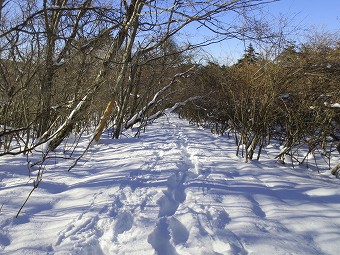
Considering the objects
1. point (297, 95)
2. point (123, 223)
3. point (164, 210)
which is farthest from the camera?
point (297, 95)

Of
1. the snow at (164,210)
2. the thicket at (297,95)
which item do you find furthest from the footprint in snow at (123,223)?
the thicket at (297,95)

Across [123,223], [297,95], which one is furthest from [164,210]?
[297,95]

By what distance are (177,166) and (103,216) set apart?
234 cm

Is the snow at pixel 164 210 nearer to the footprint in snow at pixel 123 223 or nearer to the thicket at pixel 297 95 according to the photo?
the footprint in snow at pixel 123 223

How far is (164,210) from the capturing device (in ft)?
9.71

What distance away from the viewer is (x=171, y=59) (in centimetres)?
1341

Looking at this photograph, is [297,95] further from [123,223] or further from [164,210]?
[123,223]

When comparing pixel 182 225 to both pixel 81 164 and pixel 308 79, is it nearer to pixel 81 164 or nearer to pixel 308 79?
pixel 81 164

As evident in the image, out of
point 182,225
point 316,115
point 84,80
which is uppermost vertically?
point 84,80

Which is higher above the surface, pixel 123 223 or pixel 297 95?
pixel 297 95

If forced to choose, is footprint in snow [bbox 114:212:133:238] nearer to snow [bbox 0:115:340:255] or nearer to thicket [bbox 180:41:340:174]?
snow [bbox 0:115:340:255]

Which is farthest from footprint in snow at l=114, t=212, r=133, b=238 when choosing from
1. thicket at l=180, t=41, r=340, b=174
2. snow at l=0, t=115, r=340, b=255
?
thicket at l=180, t=41, r=340, b=174

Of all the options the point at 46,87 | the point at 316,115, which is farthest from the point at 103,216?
the point at 316,115

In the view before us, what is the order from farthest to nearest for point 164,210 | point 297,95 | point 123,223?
point 297,95 < point 164,210 < point 123,223
